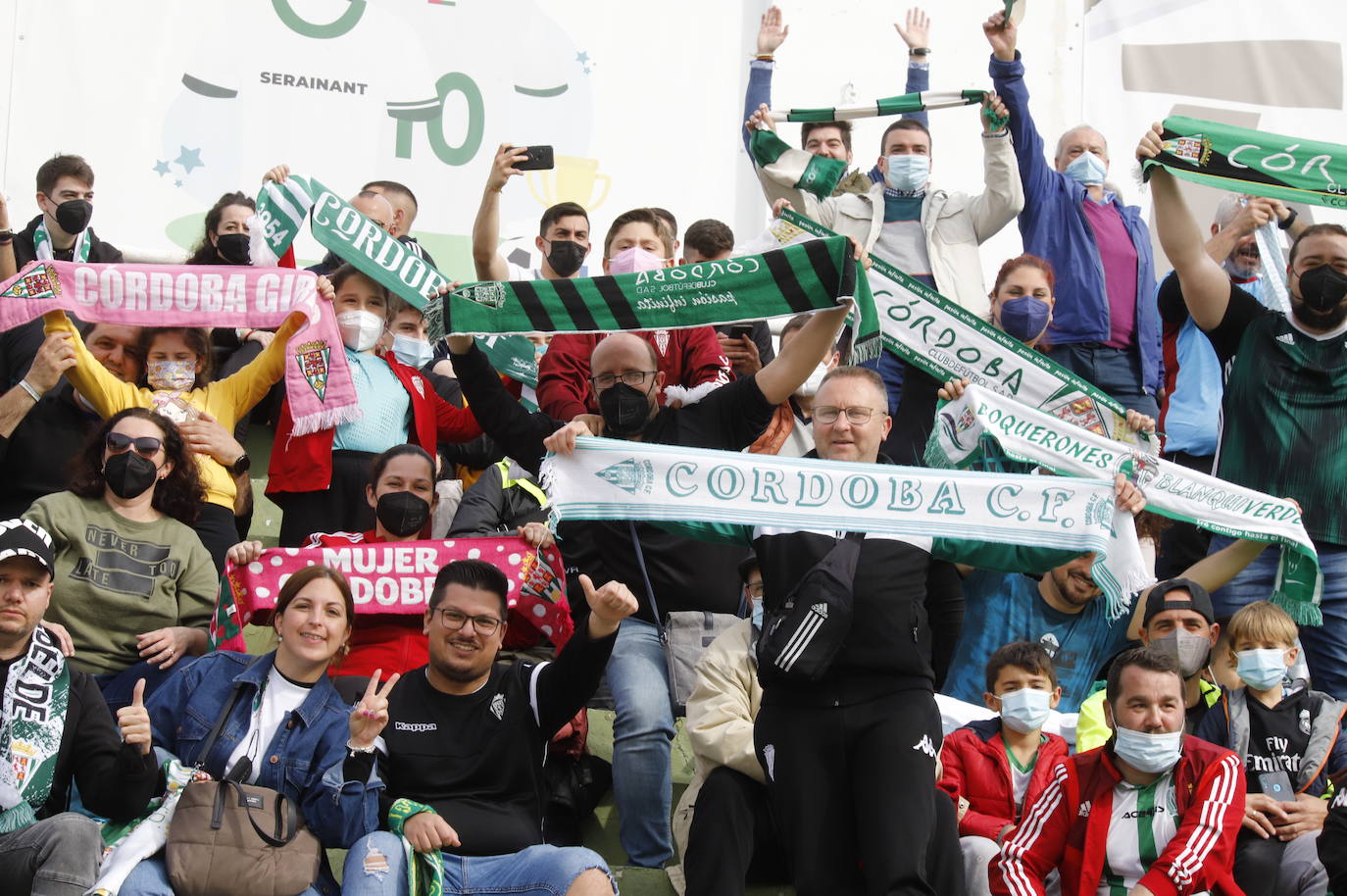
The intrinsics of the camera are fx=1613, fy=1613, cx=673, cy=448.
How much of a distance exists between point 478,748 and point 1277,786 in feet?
8.77

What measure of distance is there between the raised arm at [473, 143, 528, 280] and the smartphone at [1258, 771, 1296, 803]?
385 cm

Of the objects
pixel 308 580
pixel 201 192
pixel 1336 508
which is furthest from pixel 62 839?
pixel 201 192

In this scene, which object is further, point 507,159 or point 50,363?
point 507,159

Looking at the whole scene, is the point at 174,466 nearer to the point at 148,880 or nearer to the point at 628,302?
the point at 628,302

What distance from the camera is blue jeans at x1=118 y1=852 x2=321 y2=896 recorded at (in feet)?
15.2

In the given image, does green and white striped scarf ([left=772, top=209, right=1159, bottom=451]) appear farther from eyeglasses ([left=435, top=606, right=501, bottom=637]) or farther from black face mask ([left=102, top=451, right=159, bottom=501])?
black face mask ([left=102, top=451, right=159, bottom=501])

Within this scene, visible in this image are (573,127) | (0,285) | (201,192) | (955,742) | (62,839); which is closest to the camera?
(62,839)

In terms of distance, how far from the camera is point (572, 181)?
11.0 metres

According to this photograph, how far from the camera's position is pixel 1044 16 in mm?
12109

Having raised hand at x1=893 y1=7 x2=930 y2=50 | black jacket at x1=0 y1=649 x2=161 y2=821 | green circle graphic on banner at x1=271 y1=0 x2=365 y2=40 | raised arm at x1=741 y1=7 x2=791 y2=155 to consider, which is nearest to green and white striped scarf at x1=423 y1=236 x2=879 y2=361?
black jacket at x1=0 y1=649 x2=161 y2=821

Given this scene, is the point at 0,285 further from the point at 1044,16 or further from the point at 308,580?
the point at 1044,16

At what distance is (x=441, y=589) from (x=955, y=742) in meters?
1.91

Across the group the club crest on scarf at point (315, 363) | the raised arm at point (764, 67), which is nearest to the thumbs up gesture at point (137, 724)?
the club crest on scarf at point (315, 363)

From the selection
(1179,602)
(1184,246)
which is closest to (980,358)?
(1184,246)
